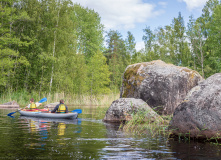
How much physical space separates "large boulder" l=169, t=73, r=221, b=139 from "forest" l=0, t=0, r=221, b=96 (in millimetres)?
18777

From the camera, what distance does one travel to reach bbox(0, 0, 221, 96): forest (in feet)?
83.1

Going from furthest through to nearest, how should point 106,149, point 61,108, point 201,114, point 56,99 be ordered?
point 56,99 → point 61,108 → point 201,114 → point 106,149

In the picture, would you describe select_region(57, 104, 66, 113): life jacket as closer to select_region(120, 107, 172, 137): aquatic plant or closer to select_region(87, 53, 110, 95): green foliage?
select_region(120, 107, 172, 137): aquatic plant

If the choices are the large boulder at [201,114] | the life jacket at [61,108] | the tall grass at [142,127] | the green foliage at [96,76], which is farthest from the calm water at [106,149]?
the green foliage at [96,76]

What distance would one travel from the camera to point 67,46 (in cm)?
2988

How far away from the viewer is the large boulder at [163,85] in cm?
1318

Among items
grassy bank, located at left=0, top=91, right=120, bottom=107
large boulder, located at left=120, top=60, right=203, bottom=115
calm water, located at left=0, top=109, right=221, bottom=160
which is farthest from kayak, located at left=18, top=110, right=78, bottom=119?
grassy bank, located at left=0, top=91, right=120, bottom=107

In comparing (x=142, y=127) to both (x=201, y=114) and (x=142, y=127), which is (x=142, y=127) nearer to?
(x=142, y=127)

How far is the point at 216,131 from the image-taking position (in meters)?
6.96

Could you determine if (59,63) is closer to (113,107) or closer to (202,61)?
(113,107)

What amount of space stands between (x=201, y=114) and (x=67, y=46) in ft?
79.7

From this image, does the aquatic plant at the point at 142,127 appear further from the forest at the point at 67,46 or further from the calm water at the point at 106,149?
the forest at the point at 67,46

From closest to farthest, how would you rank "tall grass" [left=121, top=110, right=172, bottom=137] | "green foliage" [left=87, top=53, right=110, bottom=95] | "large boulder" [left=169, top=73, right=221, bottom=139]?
"large boulder" [left=169, top=73, right=221, bottom=139] < "tall grass" [left=121, top=110, right=172, bottom=137] < "green foliage" [left=87, top=53, right=110, bottom=95]

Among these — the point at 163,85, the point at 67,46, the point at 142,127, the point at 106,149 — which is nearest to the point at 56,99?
the point at 67,46
